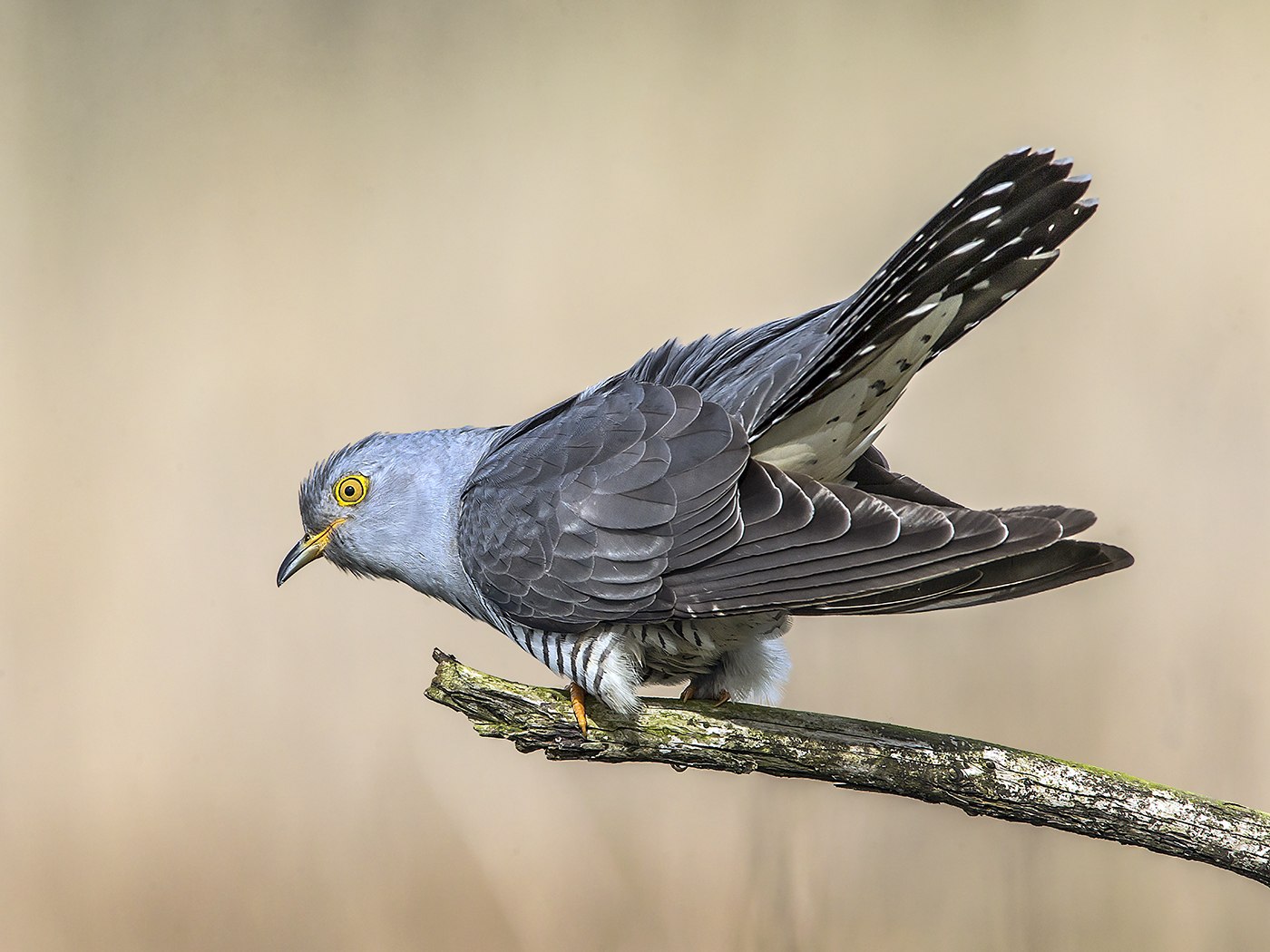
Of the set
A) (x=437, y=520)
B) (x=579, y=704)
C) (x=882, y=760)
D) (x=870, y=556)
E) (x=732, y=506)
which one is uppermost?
(x=437, y=520)

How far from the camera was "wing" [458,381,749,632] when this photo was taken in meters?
1.39

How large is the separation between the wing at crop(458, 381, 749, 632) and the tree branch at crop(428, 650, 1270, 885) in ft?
0.52

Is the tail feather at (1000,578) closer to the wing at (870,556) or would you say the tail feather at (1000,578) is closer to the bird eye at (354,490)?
the wing at (870,556)

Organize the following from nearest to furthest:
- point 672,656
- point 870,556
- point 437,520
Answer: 1. point 870,556
2. point 672,656
3. point 437,520

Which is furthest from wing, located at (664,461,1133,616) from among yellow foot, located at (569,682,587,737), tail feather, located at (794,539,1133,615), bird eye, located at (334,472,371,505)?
bird eye, located at (334,472,371,505)

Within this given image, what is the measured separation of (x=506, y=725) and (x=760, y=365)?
2.06ft

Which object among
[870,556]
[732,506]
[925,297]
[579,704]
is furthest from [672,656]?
[925,297]

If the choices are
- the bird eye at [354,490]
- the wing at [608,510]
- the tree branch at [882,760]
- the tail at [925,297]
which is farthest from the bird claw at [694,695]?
the bird eye at [354,490]

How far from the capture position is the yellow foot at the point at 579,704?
1447 mm

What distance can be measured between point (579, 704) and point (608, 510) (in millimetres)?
280

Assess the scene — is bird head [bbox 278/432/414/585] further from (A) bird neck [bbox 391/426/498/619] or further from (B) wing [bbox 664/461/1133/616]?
(B) wing [bbox 664/461/1133/616]

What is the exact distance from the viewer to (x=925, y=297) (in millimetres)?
1273

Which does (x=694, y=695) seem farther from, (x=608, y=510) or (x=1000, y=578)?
(x=1000, y=578)

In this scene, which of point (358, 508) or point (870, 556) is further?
point (358, 508)
